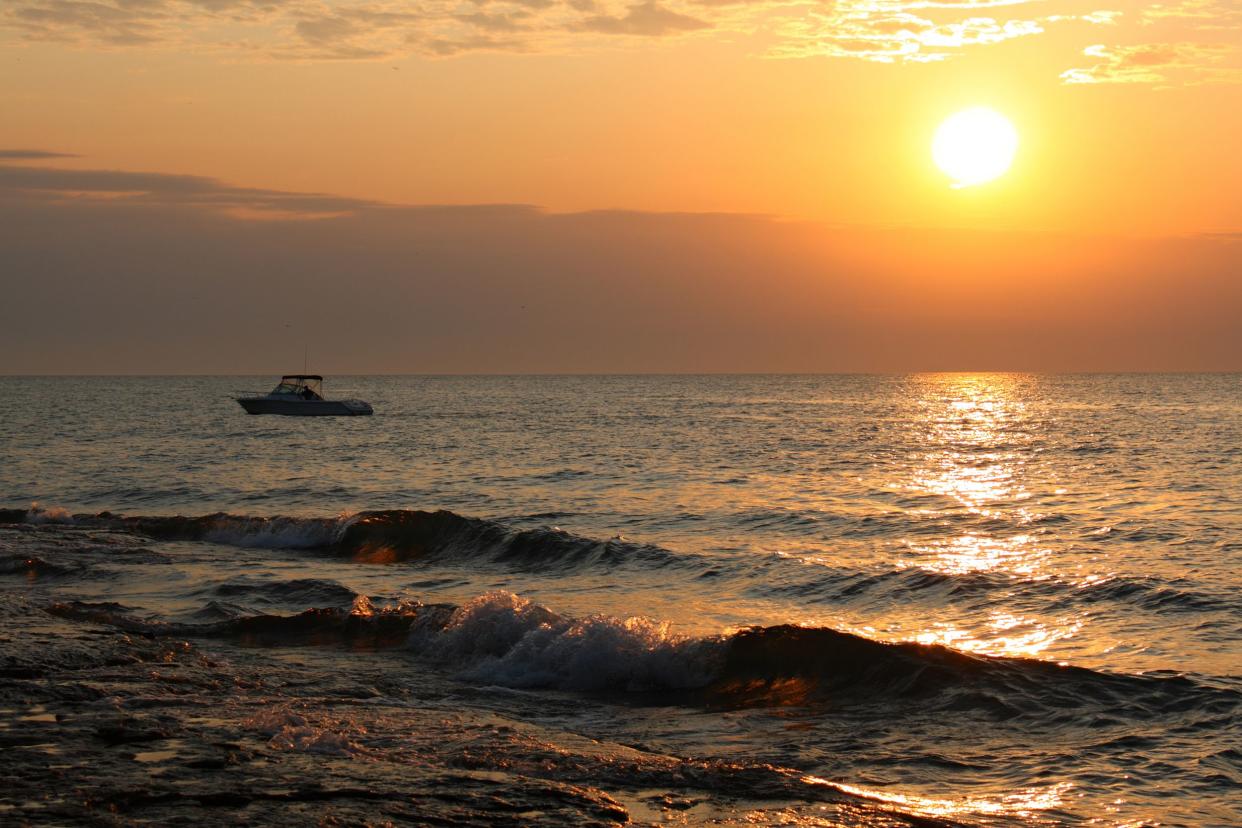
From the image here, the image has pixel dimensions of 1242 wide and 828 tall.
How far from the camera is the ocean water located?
10.5m

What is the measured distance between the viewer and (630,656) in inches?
639

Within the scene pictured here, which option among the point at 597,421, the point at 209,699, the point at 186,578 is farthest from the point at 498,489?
the point at 597,421

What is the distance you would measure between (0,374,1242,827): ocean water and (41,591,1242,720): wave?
0.06m

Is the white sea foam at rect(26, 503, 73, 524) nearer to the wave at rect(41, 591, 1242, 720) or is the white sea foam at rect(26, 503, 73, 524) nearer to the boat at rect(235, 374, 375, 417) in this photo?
the wave at rect(41, 591, 1242, 720)

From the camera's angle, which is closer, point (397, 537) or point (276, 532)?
Answer: point (397, 537)

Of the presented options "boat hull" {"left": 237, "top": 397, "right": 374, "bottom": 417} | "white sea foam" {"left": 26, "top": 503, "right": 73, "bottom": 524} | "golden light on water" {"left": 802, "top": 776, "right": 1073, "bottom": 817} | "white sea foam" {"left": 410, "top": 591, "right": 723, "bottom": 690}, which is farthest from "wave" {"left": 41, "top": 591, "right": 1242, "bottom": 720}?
"boat hull" {"left": 237, "top": 397, "right": 374, "bottom": 417}

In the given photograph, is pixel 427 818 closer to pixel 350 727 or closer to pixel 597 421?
pixel 350 727

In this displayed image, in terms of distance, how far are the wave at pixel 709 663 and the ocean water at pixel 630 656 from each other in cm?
6

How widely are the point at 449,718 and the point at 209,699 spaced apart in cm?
270

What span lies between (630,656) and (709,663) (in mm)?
1078

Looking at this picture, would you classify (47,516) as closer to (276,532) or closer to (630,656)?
(276,532)

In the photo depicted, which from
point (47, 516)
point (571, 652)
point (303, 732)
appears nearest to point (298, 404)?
point (47, 516)

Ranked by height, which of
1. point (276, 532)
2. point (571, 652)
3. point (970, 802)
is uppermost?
point (970, 802)

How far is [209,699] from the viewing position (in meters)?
13.3
